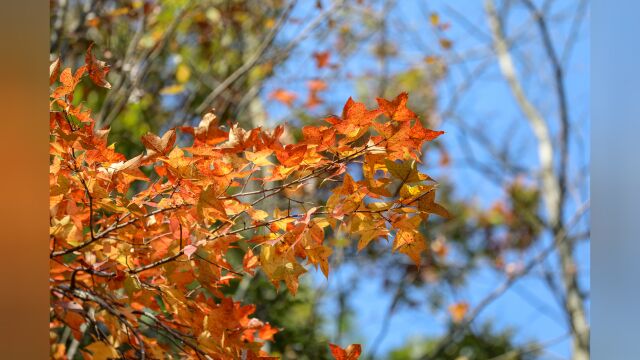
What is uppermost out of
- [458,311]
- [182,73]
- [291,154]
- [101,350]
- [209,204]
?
[458,311]

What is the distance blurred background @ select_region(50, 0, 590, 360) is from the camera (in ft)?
8.46

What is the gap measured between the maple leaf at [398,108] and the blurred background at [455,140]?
1.47 metres

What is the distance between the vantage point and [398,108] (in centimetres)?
97

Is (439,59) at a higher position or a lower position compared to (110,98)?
higher

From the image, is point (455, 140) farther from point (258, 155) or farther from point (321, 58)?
point (258, 155)

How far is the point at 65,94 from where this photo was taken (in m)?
1.00

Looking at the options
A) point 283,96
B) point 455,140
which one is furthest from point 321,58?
point 455,140

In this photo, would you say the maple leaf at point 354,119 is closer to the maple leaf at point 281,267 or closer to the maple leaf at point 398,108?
the maple leaf at point 398,108

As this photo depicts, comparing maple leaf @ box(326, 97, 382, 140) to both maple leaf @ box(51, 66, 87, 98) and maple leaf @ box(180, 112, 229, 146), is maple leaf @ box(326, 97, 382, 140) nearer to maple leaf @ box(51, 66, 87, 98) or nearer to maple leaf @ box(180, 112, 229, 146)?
maple leaf @ box(180, 112, 229, 146)

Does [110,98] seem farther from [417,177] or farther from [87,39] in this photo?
[417,177]

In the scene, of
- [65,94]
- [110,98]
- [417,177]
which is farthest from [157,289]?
[110,98]

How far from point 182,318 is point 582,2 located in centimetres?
247

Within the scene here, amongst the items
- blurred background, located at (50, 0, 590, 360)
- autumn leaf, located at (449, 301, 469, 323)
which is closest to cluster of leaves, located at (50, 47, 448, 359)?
blurred background, located at (50, 0, 590, 360)

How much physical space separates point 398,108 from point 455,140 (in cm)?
208
